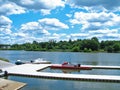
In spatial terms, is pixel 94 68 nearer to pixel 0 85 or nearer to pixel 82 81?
pixel 82 81

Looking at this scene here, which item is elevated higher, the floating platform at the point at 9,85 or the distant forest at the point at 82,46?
the distant forest at the point at 82,46

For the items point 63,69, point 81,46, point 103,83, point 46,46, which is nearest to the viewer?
point 103,83

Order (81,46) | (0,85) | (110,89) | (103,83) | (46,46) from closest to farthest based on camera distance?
1. (0,85)
2. (110,89)
3. (103,83)
4. (81,46)
5. (46,46)

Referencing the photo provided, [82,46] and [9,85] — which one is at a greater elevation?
[82,46]

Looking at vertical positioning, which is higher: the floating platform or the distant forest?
the distant forest

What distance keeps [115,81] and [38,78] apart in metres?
7.48

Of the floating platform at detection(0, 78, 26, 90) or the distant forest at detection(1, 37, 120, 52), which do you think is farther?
the distant forest at detection(1, 37, 120, 52)

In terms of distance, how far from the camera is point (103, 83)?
1008 inches

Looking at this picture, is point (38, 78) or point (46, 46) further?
point (46, 46)

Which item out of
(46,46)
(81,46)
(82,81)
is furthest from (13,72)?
(46,46)

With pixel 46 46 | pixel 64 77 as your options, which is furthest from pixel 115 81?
pixel 46 46

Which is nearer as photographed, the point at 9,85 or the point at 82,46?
the point at 9,85

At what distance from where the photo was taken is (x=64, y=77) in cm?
2756

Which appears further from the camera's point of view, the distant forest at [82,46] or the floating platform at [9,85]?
the distant forest at [82,46]
